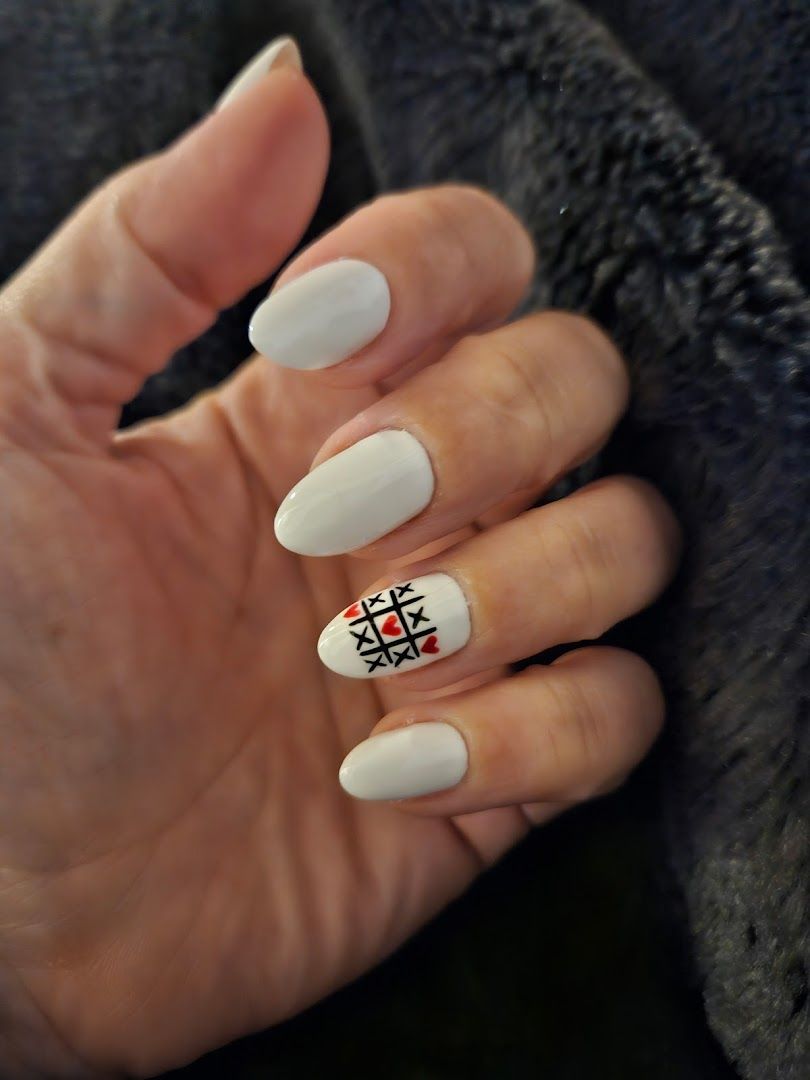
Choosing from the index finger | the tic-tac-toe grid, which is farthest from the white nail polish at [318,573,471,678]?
the index finger

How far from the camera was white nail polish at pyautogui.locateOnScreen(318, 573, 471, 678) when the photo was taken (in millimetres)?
388

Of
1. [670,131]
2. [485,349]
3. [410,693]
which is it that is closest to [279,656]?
[410,693]

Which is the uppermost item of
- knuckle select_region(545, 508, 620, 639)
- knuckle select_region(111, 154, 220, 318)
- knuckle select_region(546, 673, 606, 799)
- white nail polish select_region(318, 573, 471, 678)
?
knuckle select_region(111, 154, 220, 318)

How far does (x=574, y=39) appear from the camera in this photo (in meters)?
0.49

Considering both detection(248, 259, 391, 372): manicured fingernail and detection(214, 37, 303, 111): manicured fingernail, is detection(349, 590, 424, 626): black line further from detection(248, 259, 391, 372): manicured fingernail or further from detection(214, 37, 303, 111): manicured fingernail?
detection(214, 37, 303, 111): manicured fingernail

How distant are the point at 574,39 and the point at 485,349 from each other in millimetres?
202

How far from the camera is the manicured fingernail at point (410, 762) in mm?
403

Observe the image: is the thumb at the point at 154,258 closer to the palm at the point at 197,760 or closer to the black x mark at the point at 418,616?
the palm at the point at 197,760

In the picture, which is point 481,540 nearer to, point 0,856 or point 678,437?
point 678,437

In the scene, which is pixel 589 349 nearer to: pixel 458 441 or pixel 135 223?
pixel 458 441

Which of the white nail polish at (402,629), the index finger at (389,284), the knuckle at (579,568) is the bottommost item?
the knuckle at (579,568)

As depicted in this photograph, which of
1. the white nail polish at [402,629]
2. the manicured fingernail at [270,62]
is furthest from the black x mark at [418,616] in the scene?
the manicured fingernail at [270,62]

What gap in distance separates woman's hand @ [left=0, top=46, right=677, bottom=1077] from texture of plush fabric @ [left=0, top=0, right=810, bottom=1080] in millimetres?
29

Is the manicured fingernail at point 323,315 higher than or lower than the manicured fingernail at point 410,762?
higher
